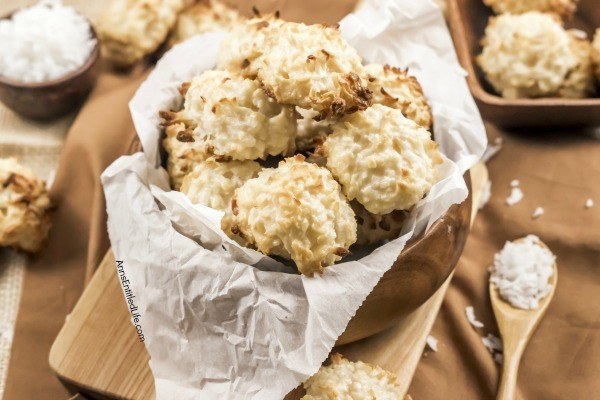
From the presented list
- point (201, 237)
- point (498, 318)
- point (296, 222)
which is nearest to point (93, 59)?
point (201, 237)

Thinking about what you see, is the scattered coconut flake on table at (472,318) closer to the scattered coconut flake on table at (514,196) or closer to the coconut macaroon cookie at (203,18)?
the scattered coconut flake on table at (514,196)

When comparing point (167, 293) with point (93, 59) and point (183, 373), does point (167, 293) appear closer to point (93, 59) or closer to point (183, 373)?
point (183, 373)

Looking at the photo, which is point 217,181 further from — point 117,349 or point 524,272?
point 524,272

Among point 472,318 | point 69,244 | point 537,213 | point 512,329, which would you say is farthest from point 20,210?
point 537,213

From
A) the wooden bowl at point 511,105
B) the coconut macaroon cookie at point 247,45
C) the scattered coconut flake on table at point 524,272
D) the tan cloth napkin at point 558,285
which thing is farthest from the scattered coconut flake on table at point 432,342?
the coconut macaroon cookie at point 247,45

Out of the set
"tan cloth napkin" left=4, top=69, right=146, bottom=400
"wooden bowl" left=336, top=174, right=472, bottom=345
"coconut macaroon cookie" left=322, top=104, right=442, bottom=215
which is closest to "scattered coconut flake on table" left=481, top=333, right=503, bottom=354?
"wooden bowl" left=336, top=174, right=472, bottom=345

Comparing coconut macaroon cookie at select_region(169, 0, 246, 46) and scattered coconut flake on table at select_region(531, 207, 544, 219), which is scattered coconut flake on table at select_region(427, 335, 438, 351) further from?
coconut macaroon cookie at select_region(169, 0, 246, 46)
